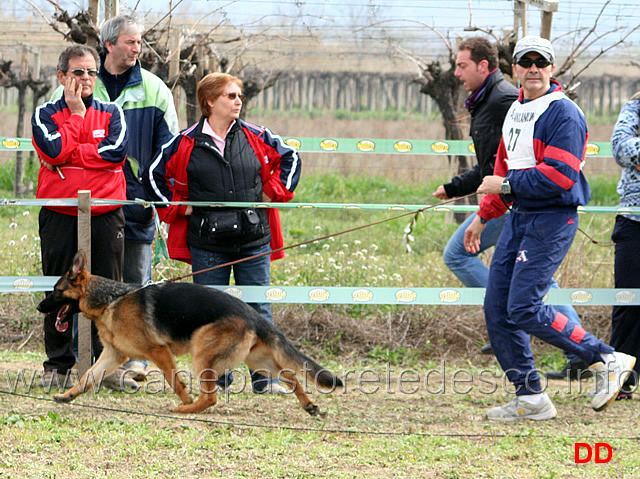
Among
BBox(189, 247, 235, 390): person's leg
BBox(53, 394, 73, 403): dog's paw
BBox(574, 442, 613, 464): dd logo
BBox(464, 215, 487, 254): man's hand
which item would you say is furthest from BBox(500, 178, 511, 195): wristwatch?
BBox(53, 394, 73, 403): dog's paw

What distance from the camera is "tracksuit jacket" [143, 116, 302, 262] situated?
5188mm

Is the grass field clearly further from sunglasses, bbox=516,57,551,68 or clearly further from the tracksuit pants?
sunglasses, bbox=516,57,551,68

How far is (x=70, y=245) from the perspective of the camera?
515 cm

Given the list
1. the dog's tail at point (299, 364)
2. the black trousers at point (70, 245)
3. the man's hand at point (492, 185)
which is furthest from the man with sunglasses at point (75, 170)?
the man's hand at point (492, 185)

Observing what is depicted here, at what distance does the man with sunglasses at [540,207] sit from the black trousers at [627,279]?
83 cm

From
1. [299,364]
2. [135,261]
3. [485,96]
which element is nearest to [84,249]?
[135,261]

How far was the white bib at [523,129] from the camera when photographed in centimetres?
456

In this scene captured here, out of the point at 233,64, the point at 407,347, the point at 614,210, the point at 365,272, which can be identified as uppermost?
the point at 233,64

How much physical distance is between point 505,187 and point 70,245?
272 cm

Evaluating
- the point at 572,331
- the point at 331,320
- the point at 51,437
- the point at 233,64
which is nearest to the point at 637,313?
the point at 572,331

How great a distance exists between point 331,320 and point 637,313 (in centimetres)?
253

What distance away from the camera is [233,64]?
989 centimetres

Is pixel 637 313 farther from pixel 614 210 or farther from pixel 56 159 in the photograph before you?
pixel 56 159

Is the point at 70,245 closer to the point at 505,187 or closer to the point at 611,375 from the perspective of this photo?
the point at 505,187
